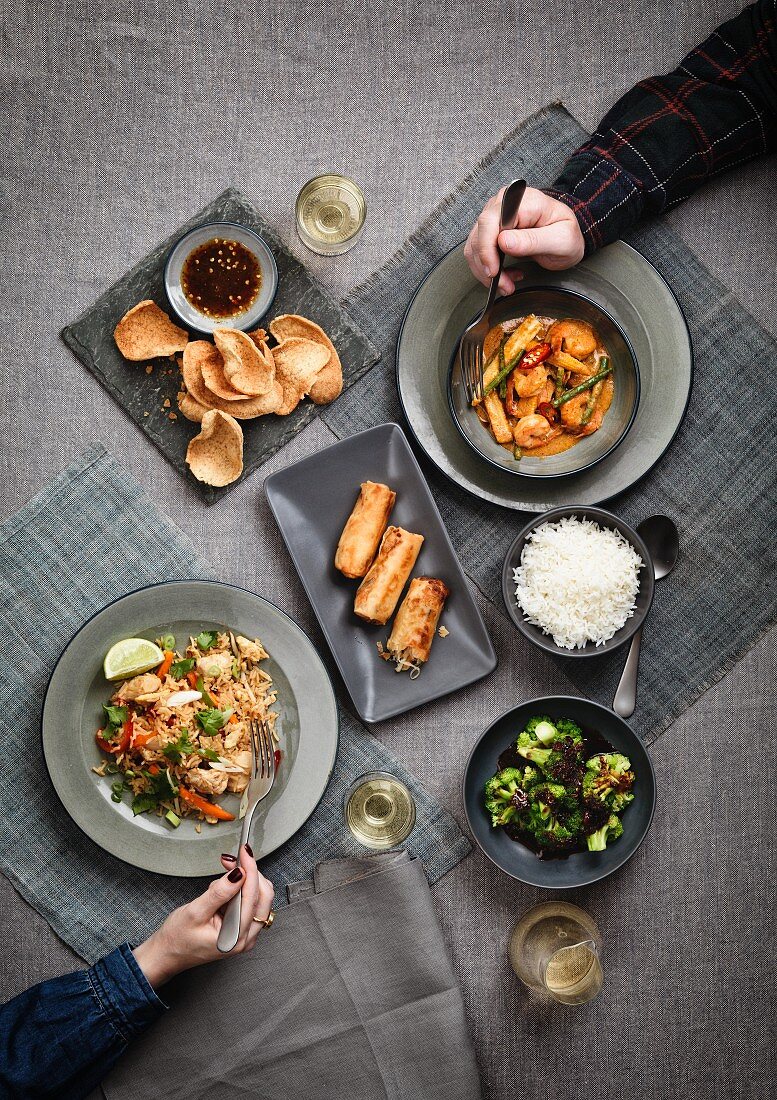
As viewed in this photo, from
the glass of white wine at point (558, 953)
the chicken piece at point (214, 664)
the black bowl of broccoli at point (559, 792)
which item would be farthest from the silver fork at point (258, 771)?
the glass of white wine at point (558, 953)

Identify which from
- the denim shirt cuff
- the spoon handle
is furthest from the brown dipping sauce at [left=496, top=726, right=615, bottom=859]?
the denim shirt cuff

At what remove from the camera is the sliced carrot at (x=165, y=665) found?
2.73 metres

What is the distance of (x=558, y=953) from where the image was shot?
2.67m

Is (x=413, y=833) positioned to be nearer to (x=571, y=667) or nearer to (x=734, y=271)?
(x=571, y=667)

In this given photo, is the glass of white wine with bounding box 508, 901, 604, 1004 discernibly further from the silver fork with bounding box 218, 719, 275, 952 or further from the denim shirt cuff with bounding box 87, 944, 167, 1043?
the denim shirt cuff with bounding box 87, 944, 167, 1043

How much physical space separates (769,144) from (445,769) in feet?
7.86

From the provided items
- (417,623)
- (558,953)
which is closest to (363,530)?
(417,623)

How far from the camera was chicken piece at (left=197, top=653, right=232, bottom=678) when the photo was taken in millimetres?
2707

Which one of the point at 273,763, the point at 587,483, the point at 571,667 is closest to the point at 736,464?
the point at 587,483

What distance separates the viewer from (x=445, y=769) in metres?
2.88

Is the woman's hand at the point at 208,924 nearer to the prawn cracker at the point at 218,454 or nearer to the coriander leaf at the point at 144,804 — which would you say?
the coriander leaf at the point at 144,804

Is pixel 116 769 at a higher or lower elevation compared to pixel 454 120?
lower

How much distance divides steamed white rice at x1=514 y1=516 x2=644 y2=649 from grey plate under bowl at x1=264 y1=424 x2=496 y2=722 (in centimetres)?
21

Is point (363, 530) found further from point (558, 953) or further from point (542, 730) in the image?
point (558, 953)
